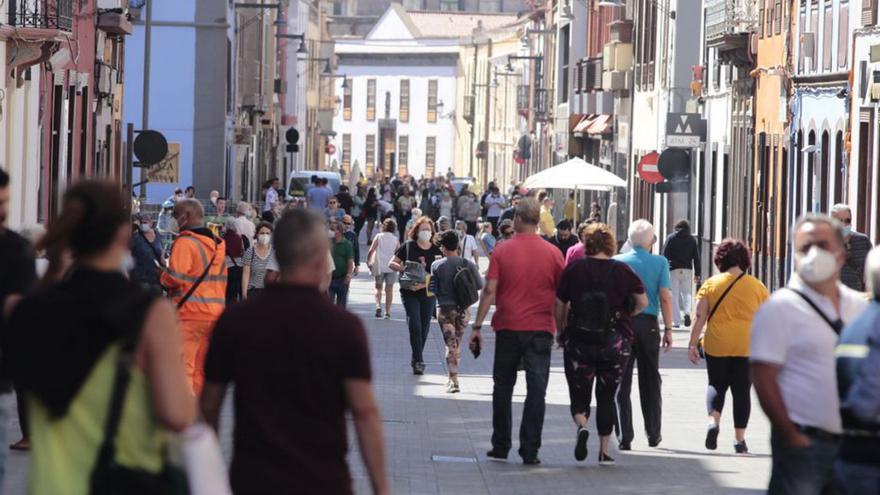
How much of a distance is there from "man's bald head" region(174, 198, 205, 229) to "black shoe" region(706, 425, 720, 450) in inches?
146

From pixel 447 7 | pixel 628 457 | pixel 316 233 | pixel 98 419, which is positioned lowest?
pixel 628 457

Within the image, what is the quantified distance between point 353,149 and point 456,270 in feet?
384

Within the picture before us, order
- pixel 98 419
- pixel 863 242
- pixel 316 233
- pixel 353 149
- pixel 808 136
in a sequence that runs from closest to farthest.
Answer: pixel 98 419
pixel 316 233
pixel 863 242
pixel 808 136
pixel 353 149

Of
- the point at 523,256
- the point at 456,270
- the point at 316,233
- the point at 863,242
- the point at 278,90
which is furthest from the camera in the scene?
the point at 278,90

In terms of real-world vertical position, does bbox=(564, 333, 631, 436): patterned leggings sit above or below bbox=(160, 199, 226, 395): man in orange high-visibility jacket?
below

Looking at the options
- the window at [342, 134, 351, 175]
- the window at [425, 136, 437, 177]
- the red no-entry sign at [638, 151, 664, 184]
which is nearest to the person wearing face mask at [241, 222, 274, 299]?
the red no-entry sign at [638, 151, 664, 184]

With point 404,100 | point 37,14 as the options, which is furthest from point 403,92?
point 37,14

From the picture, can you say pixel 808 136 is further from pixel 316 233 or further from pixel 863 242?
pixel 316 233

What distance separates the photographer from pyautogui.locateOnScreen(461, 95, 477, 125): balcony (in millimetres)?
114175

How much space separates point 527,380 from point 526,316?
1.39 ft

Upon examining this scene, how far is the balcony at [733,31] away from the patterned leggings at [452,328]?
1856 cm

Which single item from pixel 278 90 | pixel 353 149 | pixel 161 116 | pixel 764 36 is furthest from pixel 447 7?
pixel 764 36

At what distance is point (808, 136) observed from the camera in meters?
30.7

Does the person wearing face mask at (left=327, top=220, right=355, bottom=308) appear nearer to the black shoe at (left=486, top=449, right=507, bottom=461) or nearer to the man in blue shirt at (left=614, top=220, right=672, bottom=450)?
the man in blue shirt at (left=614, top=220, right=672, bottom=450)
